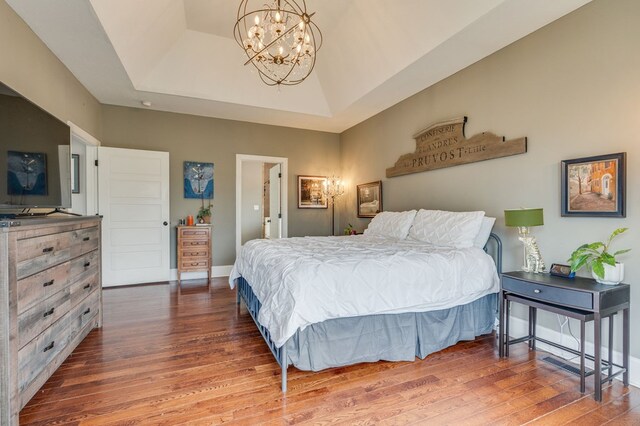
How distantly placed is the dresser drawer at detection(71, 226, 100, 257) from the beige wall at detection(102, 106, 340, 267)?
7.37ft

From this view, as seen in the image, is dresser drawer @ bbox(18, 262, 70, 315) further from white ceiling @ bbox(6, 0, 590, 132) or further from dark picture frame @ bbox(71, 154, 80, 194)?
dark picture frame @ bbox(71, 154, 80, 194)

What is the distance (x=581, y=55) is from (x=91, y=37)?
4227 millimetres

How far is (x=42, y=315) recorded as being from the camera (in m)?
1.89

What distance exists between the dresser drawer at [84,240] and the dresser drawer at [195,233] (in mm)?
1850

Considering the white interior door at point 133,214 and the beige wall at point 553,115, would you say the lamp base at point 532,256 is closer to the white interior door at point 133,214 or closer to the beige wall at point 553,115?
the beige wall at point 553,115

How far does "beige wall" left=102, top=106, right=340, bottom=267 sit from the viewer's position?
16.2 ft

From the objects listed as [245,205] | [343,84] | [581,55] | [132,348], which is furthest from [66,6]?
[245,205]

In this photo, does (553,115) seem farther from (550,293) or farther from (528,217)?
(550,293)

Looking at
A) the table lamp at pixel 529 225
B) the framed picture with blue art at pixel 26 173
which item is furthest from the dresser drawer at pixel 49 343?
the table lamp at pixel 529 225

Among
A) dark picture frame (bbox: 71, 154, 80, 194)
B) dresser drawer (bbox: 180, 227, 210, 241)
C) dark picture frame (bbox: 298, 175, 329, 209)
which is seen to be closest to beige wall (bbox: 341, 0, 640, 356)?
dark picture frame (bbox: 298, 175, 329, 209)

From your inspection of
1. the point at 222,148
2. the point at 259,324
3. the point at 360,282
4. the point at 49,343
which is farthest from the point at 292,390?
the point at 222,148

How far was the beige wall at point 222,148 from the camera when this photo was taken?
495cm

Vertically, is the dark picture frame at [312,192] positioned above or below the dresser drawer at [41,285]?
above

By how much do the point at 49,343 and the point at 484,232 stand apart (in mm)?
3487
